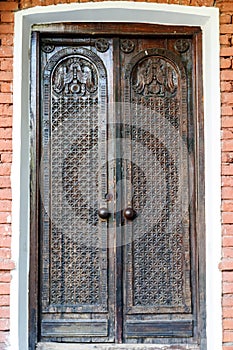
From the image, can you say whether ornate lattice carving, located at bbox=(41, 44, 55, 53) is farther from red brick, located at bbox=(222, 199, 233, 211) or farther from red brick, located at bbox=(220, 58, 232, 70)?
red brick, located at bbox=(222, 199, 233, 211)

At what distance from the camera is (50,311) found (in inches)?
102

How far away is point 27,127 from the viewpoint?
260 centimetres

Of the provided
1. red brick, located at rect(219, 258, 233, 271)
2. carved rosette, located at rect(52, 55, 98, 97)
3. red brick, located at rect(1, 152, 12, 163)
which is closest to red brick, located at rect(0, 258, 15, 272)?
red brick, located at rect(1, 152, 12, 163)

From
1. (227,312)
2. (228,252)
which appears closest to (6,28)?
(228,252)

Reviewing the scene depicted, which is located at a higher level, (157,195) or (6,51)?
(6,51)

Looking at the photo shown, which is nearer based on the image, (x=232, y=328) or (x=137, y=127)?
(x=232, y=328)

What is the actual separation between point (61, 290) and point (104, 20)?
156 centimetres

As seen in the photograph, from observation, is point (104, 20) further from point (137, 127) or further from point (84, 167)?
point (84, 167)

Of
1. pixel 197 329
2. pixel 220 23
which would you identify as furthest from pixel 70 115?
pixel 197 329

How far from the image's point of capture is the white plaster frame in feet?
8.10

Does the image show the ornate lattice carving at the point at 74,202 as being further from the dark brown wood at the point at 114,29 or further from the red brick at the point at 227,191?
the red brick at the point at 227,191

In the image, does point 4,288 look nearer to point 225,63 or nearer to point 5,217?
point 5,217

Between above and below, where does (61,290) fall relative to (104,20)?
below

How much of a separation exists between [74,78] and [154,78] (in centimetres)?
47
